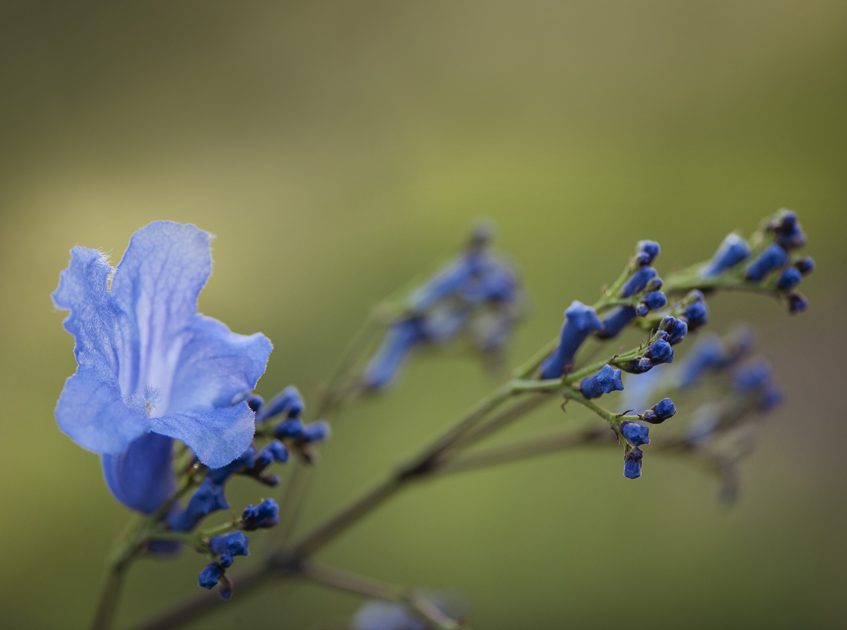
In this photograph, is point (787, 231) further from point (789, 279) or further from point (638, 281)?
point (638, 281)

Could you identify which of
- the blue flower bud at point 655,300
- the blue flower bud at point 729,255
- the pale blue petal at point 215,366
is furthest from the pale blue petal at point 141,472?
the blue flower bud at point 729,255

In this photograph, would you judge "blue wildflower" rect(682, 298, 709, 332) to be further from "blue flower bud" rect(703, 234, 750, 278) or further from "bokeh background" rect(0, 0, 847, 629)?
"bokeh background" rect(0, 0, 847, 629)

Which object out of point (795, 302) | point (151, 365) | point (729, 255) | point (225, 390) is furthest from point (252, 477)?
point (795, 302)

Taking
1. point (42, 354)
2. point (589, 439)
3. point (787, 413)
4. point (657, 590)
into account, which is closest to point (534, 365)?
point (589, 439)

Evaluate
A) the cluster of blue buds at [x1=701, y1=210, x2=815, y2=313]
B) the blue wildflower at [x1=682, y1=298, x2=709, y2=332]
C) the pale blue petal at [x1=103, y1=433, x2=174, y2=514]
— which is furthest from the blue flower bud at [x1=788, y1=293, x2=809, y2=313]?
the pale blue petal at [x1=103, y1=433, x2=174, y2=514]

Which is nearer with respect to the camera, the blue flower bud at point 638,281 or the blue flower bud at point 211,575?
the blue flower bud at point 211,575

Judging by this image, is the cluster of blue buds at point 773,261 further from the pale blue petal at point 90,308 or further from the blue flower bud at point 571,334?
the pale blue petal at point 90,308
